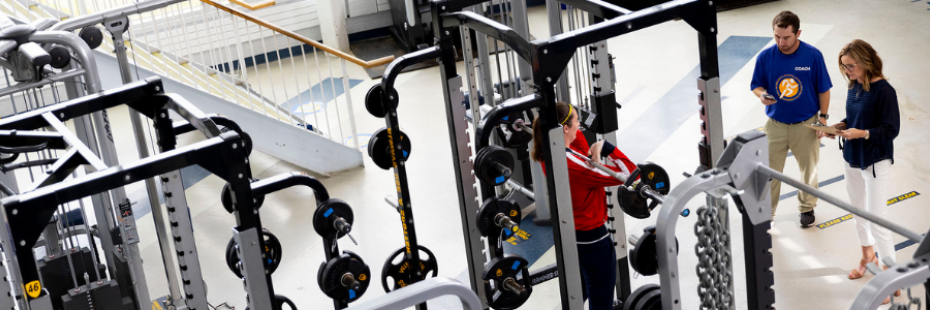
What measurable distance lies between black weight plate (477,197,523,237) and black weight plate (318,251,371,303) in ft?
1.92

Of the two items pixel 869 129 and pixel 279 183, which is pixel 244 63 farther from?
pixel 869 129

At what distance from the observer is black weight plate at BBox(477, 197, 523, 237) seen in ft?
13.1

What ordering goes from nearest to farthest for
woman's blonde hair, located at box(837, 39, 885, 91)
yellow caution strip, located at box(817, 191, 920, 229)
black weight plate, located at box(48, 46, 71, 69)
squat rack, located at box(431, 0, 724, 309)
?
squat rack, located at box(431, 0, 724, 309), black weight plate, located at box(48, 46, 71, 69), woman's blonde hair, located at box(837, 39, 885, 91), yellow caution strip, located at box(817, 191, 920, 229)

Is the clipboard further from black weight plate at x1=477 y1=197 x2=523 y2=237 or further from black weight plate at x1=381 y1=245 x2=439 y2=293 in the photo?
black weight plate at x1=381 y1=245 x2=439 y2=293

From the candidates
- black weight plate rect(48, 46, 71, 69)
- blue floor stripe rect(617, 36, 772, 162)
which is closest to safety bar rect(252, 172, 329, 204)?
black weight plate rect(48, 46, 71, 69)

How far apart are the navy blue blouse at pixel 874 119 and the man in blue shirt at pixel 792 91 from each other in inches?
12.3

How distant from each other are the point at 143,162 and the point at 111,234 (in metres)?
2.35

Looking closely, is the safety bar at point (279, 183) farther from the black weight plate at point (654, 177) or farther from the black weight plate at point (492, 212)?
the black weight plate at point (654, 177)

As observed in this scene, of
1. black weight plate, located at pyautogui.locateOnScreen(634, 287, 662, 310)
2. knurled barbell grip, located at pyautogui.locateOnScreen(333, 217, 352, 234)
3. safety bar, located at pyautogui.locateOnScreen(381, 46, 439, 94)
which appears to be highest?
safety bar, located at pyautogui.locateOnScreen(381, 46, 439, 94)

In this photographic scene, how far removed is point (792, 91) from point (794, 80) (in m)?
0.07

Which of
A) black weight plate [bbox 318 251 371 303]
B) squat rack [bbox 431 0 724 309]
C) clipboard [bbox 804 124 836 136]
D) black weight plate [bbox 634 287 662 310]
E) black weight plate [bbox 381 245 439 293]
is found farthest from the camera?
clipboard [bbox 804 124 836 136]

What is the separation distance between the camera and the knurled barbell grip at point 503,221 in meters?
3.99

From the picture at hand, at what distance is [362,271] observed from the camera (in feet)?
13.2

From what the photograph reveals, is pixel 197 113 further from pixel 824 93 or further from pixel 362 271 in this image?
pixel 824 93
